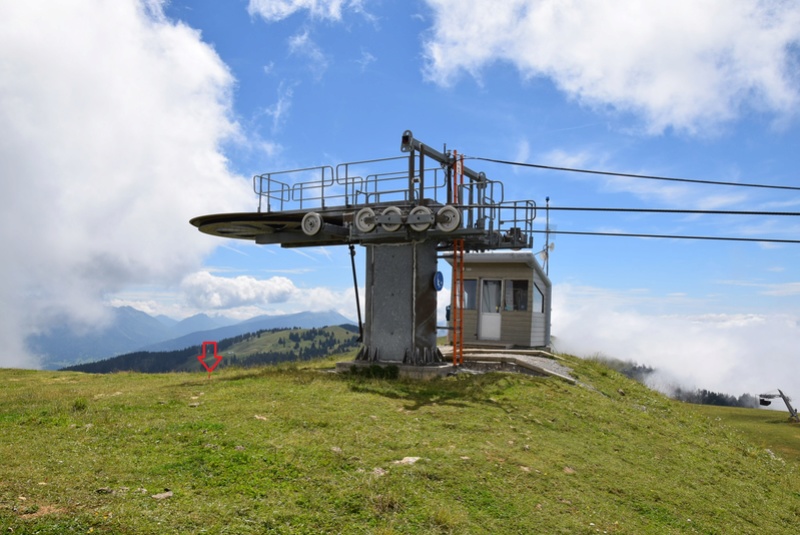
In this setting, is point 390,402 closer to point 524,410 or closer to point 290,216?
point 524,410

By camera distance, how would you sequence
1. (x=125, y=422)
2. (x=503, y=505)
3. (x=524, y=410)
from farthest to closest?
(x=524, y=410)
(x=125, y=422)
(x=503, y=505)

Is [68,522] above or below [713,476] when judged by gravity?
above

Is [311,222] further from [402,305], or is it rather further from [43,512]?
[43,512]

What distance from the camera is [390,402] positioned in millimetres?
14406

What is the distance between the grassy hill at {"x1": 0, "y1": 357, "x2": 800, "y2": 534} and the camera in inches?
299

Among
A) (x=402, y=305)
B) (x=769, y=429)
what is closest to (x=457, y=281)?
(x=402, y=305)

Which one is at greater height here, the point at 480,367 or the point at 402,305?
the point at 402,305

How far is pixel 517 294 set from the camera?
26703 mm

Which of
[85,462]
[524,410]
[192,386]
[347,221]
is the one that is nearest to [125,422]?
[85,462]

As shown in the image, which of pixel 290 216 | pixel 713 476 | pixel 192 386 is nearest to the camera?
pixel 713 476

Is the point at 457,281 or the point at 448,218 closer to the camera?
the point at 448,218

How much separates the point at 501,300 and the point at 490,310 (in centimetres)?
67

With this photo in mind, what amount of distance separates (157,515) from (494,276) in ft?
68.8

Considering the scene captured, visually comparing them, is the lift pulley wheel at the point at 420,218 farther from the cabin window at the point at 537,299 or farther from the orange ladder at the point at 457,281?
the cabin window at the point at 537,299
